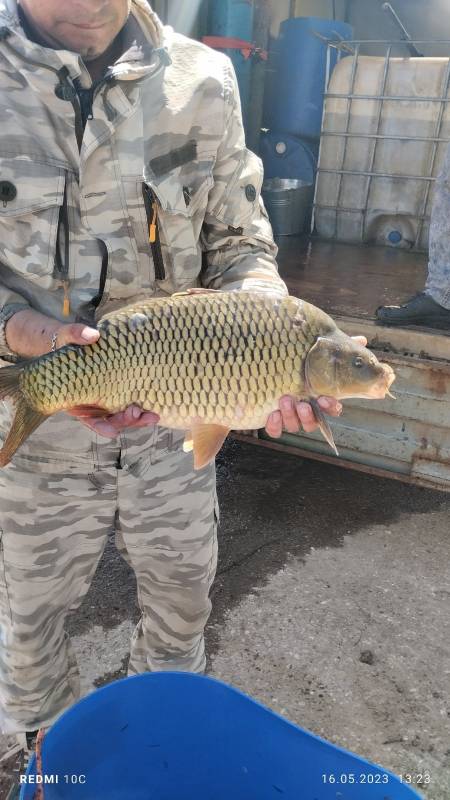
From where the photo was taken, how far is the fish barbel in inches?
64.1

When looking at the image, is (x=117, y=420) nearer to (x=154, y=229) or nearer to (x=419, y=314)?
(x=154, y=229)

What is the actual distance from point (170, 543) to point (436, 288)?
217 centimetres

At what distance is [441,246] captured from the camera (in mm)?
3631

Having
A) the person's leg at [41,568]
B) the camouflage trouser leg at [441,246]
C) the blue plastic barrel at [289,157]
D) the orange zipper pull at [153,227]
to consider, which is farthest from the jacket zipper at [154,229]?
the blue plastic barrel at [289,157]

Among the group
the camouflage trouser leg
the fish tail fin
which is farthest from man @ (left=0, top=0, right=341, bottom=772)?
the camouflage trouser leg

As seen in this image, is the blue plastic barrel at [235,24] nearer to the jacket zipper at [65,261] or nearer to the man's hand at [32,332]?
the jacket zipper at [65,261]

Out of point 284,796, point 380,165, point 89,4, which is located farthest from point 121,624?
point 380,165

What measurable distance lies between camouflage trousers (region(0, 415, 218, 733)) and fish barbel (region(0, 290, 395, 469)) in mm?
195

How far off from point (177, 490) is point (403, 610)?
143 centimetres

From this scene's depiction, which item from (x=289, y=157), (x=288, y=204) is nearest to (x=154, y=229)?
(x=288, y=204)

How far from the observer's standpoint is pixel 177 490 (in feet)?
6.29

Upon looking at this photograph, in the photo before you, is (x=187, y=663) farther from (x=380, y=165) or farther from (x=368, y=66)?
(x=368, y=66)

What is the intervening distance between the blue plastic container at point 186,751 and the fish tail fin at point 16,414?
1.91 feet

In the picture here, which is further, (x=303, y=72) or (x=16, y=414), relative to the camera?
(x=303, y=72)
